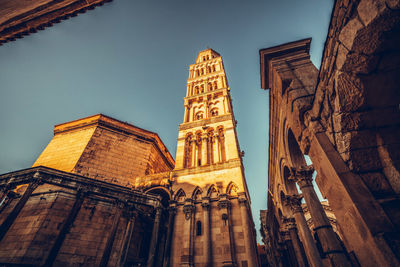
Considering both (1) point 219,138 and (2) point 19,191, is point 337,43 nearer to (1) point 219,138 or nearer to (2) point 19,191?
(1) point 219,138

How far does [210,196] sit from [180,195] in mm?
2462

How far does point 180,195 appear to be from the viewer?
1361 centimetres

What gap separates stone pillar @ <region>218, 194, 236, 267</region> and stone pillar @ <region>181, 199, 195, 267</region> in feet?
6.55

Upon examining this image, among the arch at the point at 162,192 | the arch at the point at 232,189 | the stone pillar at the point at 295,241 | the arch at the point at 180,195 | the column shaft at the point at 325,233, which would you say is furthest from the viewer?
the arch at the point at 162,192

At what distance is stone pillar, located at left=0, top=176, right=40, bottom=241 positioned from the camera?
868 cm

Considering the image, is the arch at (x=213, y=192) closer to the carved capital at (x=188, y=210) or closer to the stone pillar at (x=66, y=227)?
the carved capital at (x=188, y=210)

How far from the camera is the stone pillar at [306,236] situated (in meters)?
7.06

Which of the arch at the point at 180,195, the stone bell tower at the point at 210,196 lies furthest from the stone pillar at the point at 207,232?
the arch at the point at 180,195

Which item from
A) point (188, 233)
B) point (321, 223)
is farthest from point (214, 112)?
point (321, 223)

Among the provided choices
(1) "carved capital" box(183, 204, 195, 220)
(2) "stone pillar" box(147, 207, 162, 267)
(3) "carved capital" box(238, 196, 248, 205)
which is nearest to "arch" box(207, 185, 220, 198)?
(1) "carved capital" box(183, 204, 195, 220)

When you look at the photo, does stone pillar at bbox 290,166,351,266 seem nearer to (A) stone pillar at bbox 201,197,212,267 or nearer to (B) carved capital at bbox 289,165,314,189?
(B) carved capital at bbox 289,165,314,189

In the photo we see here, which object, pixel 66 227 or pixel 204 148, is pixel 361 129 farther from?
pixel 66 227

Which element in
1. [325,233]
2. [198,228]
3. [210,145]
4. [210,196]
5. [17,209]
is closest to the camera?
[325,233]

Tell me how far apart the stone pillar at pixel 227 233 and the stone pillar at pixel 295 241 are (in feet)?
11.9
